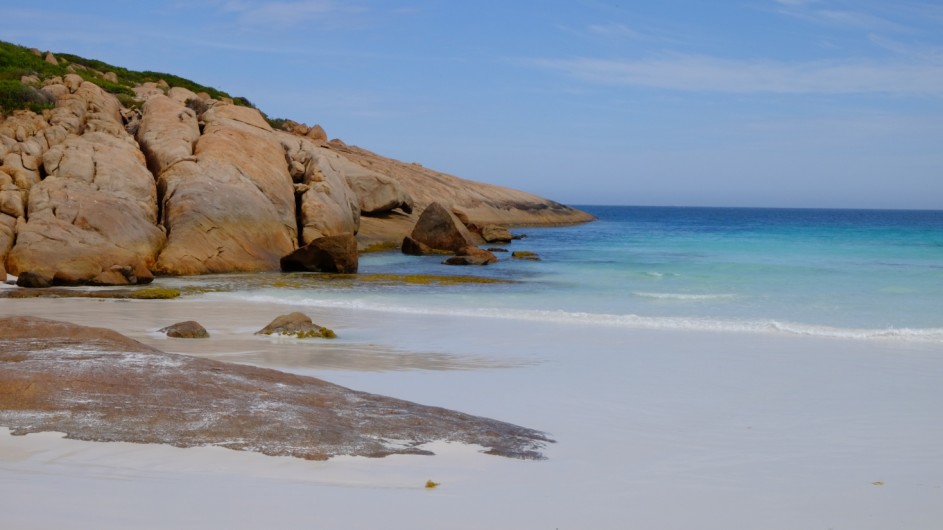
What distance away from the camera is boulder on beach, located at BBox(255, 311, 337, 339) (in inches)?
493

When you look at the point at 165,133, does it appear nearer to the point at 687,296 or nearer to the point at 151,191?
the point at 151,191

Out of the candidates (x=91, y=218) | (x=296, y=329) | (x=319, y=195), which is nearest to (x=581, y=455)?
(x=296, y=329)

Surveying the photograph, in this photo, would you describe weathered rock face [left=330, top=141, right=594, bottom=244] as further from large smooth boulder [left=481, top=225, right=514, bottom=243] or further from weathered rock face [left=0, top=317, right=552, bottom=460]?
weathered rock face [left=0, top=317, right=552, bottom=460]

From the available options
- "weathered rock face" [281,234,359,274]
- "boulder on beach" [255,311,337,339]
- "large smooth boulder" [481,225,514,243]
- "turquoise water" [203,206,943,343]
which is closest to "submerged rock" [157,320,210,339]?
Result: "boulder on beach" [255,311,337,339]

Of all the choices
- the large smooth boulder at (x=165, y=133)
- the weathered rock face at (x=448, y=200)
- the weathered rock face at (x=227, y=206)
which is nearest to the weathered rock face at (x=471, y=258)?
the weathered rock face at (x=227, y=206)

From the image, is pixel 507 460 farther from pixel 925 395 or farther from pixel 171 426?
pixel 925 395

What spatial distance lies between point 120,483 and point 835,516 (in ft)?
13.7

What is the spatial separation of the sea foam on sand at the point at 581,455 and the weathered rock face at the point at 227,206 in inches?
372

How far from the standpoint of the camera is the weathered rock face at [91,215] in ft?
61.7

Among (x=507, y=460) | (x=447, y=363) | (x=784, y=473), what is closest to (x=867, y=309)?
(x=447, y=363)

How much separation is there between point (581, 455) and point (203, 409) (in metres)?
2.71

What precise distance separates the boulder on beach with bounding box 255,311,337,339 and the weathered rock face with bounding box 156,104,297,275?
948cm

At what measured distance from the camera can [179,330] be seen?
472 inches

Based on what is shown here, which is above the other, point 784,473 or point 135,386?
point 135,386
